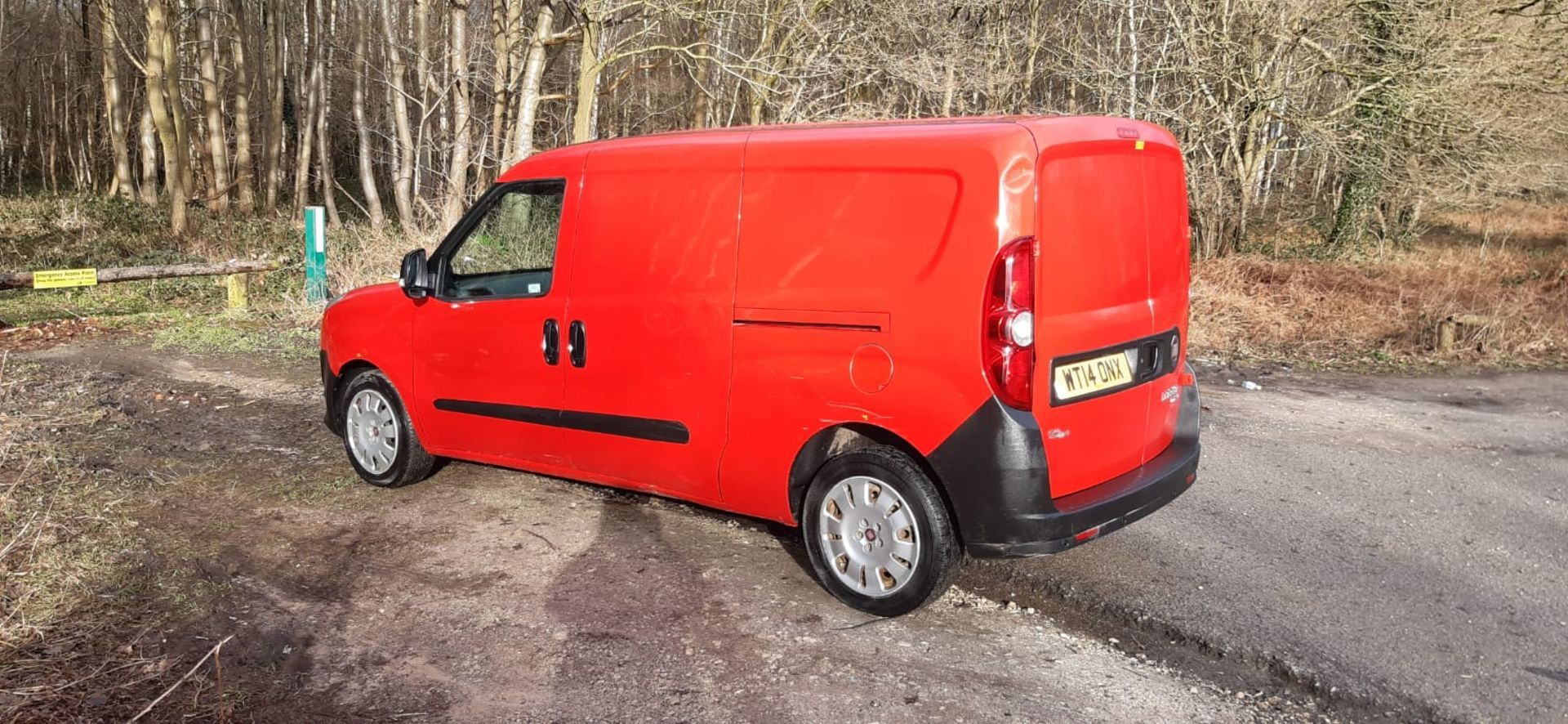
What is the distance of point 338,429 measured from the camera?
619 cm

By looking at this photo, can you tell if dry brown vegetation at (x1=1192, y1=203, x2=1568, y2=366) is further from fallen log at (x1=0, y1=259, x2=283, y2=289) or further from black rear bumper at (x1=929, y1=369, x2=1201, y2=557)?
fallen log at (x1=0, y1=259, x2=283, y2=289)

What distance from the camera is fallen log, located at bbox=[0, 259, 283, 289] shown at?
11.1 meters

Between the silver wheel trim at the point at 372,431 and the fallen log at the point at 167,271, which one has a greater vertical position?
the fallen log at the point at 167,271

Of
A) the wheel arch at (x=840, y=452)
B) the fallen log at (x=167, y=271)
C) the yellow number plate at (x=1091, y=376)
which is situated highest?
the fallen log at (x=167, y=271)

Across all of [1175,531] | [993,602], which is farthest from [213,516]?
[1175,531]

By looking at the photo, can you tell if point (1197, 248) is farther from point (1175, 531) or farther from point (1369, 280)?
point (1175, 531)

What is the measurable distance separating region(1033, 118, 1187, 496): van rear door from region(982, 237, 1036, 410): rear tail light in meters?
0.04

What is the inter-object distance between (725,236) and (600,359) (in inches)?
35.4

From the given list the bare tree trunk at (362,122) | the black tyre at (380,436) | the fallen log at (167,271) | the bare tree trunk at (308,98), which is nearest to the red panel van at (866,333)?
the black tyre at (380,436)

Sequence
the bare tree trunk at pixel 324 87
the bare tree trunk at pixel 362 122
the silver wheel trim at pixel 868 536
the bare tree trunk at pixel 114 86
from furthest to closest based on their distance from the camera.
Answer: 1. the bare tree trunk at pixel 324 87
2. the bare tree trunk at pixel 362 122
3. the bare tree trunk at pixel 114 86
4. the silver wheel trim at pixel 868 536

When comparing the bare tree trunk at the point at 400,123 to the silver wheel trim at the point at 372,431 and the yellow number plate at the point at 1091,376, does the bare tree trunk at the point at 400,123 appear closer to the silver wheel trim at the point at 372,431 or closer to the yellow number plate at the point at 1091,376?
the silver wheel trim at the point at 372,431

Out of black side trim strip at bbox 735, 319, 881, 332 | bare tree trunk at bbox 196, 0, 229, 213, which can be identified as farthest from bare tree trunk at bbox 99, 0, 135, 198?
black side trim strip at bbox 735, 319, 881, 332

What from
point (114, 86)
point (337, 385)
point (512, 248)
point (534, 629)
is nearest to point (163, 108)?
point (114, 86)

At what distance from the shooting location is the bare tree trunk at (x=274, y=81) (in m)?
25.7
